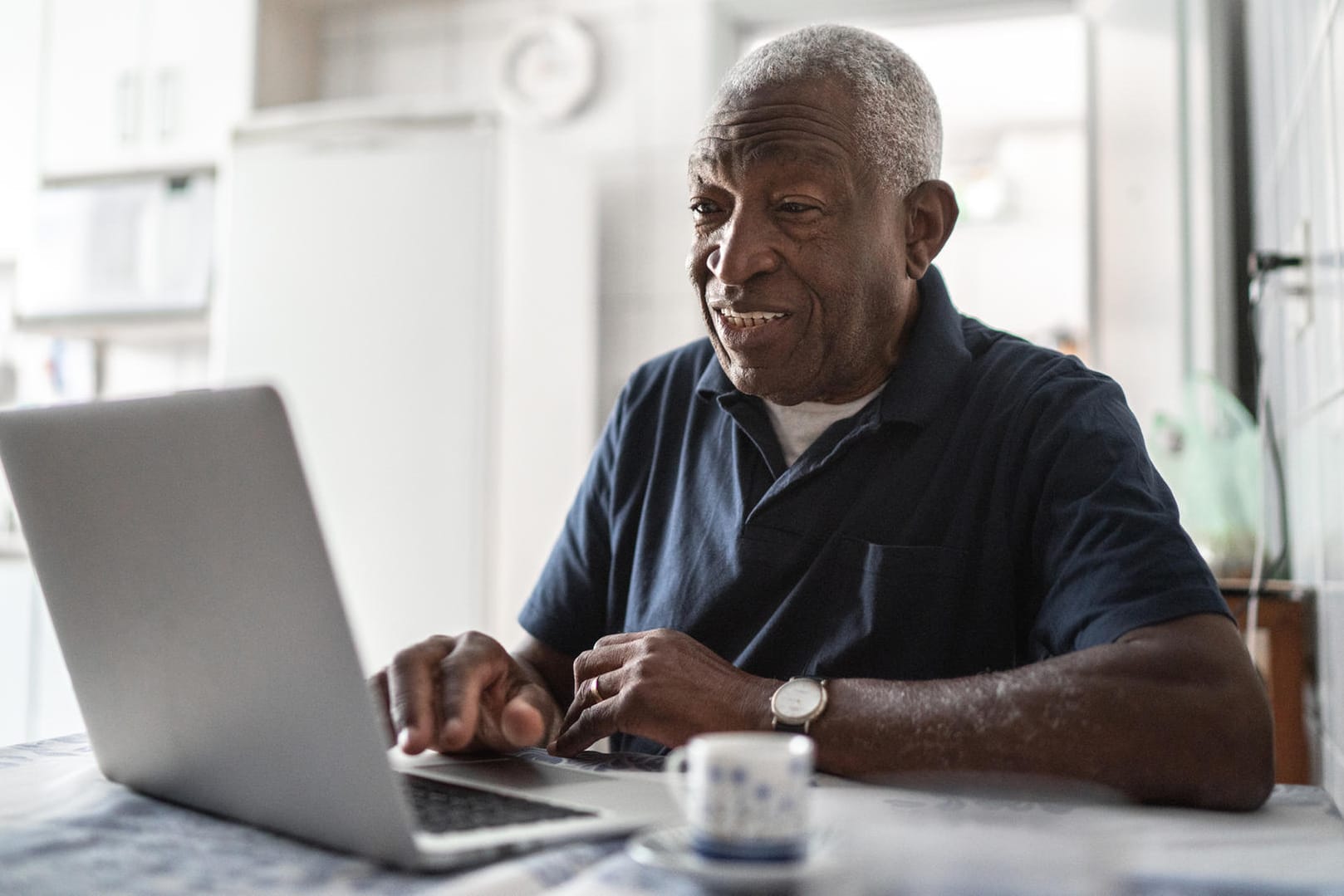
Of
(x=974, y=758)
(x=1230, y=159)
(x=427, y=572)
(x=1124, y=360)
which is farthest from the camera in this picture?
(x=427, y=572)

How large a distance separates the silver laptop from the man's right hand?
0.04m

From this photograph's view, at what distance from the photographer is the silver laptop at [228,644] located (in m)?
0.61

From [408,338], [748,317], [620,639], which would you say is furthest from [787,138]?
[408,338]

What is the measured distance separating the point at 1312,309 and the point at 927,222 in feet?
1.55

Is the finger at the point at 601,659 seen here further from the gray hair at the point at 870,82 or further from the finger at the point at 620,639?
the gray hair at the point at 870,82

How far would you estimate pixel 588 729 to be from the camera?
94cm

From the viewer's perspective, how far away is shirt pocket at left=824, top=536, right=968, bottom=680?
111 cm

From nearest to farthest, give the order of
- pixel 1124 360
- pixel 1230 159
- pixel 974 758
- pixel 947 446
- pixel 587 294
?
pixel 974 758, pixel 947 446, pixel 1230 159, pixel 1124 360, pixel 587 294

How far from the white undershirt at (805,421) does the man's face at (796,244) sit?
0.05 ft

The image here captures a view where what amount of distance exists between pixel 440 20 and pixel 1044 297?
10.7ft

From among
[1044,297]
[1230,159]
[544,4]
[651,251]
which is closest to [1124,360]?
[1230,159]

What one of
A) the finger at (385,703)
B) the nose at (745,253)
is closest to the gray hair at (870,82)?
the nose at (745,253)

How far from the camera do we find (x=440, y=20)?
3533 millimetres

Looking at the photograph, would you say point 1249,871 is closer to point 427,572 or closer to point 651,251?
point 427,572
